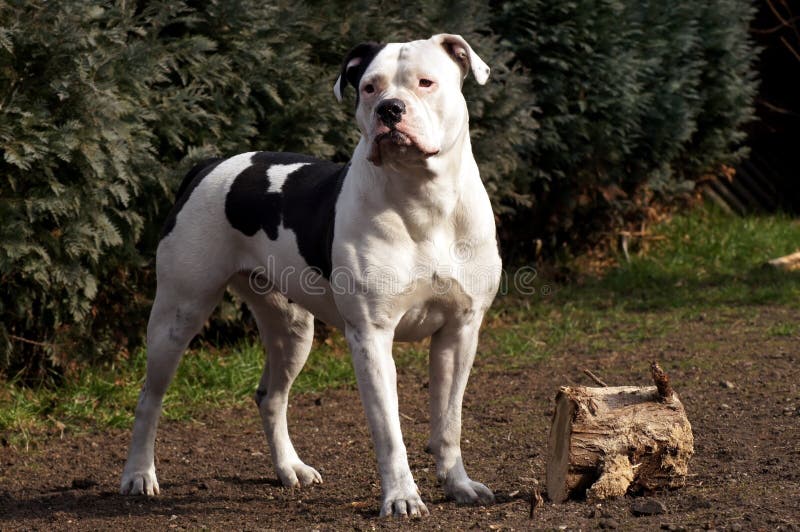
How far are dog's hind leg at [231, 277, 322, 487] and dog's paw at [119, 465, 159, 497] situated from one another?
0.57m

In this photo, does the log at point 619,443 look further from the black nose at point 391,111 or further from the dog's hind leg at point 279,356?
the dog's hind leg at point 279,356

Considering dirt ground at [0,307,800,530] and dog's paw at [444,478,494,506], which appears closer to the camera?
dirt ground at [0,307,800,530]

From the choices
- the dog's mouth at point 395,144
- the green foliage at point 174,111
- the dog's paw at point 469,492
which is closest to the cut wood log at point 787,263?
the green foliage at point 174,111

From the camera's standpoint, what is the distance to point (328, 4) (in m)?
7.25

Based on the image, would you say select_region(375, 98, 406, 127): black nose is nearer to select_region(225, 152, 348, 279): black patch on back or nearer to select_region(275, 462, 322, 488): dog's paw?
select_region(225, 152, 348, 279): black patch on back

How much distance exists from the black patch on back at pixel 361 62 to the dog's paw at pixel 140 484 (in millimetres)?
2007

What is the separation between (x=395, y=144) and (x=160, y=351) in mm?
1739

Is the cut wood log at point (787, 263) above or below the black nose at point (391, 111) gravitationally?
below

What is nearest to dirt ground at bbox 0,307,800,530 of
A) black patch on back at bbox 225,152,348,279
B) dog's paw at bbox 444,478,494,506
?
dog's paw at bbox 444,478,494,506

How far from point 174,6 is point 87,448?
2.56m

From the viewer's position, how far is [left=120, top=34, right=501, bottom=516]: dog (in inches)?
162

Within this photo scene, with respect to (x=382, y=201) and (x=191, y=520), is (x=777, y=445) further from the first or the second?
(x=191, y=520)

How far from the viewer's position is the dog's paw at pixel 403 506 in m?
4.04

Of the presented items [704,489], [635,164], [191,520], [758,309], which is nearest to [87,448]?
[191,520]
